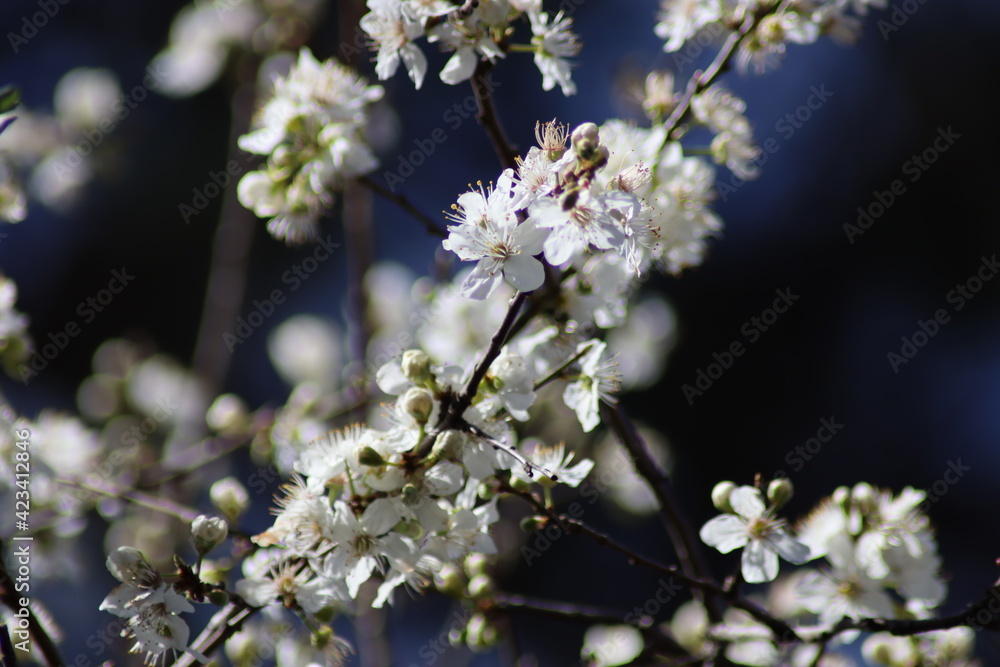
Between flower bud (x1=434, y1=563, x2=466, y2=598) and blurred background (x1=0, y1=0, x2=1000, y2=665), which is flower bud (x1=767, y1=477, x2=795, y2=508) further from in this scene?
blurred background (x1=0, y1=0, x2=1000, y2=665)

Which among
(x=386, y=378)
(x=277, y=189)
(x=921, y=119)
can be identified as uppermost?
(x=277, y=189)

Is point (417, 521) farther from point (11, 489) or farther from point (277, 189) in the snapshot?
point (11, 489)

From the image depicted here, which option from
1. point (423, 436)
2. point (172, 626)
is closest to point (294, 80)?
point (423, 436)

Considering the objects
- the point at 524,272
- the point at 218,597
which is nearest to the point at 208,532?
the point at 218,597

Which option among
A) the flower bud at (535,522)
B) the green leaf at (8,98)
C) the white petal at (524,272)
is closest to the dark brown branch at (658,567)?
the flower bud at (535,522)

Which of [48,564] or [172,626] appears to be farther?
[48,564]

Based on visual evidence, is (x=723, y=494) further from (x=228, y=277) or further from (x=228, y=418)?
(x=228, y=277)
